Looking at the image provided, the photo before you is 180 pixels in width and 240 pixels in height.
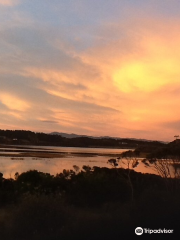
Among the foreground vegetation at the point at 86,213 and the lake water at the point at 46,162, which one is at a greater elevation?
the lake water at the point at 46,162

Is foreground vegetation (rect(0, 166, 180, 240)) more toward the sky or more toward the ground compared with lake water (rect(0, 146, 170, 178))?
more toward the ground

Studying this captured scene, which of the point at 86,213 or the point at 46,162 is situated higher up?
the point at 46,162

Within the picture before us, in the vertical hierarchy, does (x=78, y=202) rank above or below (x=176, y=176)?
below

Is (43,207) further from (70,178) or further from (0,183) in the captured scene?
(70,178)

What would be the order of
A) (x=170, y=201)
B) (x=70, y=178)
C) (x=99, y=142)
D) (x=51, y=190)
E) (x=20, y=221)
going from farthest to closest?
(x=99, y=142)
(x=70, y=178)
(x=51, y=190)
(x=170, y=201)
(x=20, y=221)

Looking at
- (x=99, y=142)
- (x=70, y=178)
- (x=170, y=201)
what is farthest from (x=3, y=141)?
(x=170, y=201)

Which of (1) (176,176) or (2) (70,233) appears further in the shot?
(1) (176,176)

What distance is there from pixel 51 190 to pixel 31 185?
3.65 feet

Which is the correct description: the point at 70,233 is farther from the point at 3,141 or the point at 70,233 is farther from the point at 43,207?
the point at 3,141

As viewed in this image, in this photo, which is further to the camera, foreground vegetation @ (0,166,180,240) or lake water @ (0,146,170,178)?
lake water @ (0,146,170,178)

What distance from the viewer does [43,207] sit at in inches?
451

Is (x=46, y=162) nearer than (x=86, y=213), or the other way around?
(x=86, y=213)

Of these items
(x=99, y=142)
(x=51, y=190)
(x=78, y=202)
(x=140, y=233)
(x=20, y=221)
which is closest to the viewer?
(x=140, y=233)

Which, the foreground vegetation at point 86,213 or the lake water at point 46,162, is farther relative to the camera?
the lake water at point 46,162
